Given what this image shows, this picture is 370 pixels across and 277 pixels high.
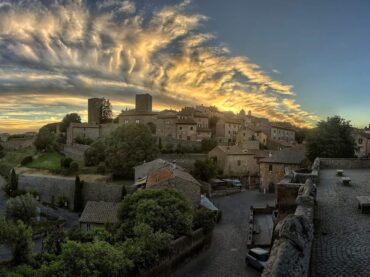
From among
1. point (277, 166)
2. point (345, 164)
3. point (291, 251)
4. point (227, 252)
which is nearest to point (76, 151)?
point (277, 166)

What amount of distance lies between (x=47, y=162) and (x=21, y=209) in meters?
26.9

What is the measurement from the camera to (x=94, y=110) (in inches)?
3465

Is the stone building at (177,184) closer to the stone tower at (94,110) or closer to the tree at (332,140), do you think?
the tree at (332,140)

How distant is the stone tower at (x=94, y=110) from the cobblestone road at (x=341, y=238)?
78.2 m

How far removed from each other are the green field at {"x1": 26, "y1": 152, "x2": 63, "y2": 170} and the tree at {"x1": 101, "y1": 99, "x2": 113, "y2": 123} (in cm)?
2190

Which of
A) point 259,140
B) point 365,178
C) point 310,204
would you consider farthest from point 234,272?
point 259,140

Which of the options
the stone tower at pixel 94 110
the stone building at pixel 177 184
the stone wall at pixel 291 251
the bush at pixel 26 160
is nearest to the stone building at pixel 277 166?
the stone building at pixel 177 184

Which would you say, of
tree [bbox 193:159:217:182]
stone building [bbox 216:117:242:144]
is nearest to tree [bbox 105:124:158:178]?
tree [bbox 193:159:217:182]

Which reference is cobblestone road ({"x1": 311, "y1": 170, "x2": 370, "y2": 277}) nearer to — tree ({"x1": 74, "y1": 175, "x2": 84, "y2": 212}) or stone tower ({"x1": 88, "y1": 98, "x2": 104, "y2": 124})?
tree ({"x1": 74, "y1": 175, "x2": 84, "y2": 212})

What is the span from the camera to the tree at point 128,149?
158ft

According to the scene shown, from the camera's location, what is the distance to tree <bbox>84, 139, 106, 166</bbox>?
54.6 meters

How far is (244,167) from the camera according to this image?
54.8m

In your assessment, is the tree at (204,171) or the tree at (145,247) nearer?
the tree at (145,247)

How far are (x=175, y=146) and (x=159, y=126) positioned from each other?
11625 mm
